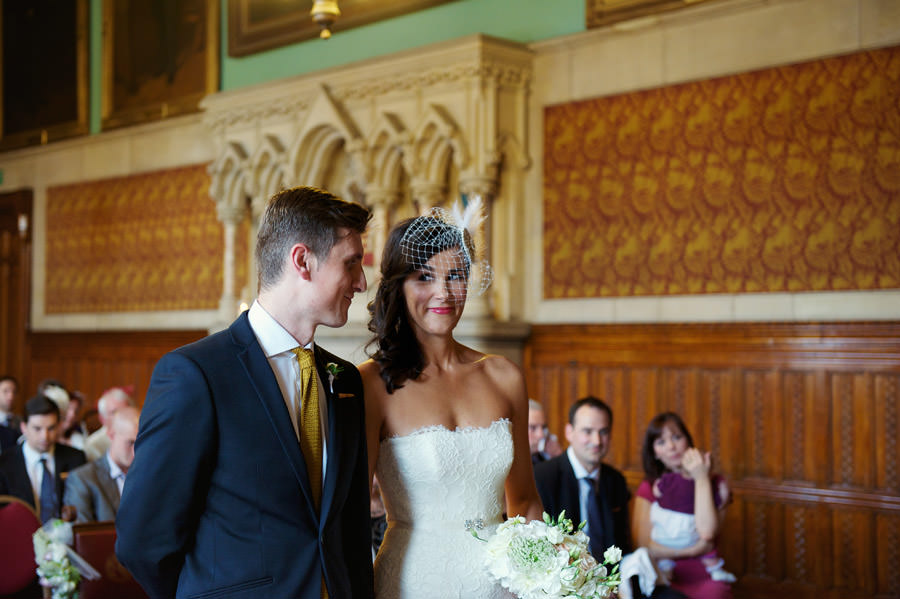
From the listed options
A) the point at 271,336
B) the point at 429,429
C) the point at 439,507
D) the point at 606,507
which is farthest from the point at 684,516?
the point at 271,336

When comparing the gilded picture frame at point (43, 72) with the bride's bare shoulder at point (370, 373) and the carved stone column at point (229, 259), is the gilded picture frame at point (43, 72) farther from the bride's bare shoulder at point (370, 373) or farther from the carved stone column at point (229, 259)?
the bride's bare shoulder at point (370, 373)

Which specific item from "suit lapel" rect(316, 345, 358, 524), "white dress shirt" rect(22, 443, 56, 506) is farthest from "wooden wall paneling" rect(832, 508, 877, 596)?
"suit lapel" rect(316, 345, 358, 524)

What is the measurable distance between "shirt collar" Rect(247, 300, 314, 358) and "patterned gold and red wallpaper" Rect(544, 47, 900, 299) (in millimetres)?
5491

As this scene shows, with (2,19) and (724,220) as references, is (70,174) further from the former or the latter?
(724,220)

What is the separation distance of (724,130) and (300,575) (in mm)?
6081

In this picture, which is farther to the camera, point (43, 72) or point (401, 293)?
point (43, 72)

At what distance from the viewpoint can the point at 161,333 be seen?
454 inches

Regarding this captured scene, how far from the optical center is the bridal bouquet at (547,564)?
8.09 ft

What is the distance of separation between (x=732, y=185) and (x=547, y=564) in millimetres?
5462

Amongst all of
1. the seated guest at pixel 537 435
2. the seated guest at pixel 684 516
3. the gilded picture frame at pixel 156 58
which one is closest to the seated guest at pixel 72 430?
the seated guest at pixel 537 435

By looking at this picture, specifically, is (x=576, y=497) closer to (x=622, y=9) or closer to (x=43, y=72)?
(x=622, y=9)

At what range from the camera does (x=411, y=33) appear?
9453 mm

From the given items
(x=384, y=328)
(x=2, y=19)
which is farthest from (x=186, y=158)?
(x=384, y=328)

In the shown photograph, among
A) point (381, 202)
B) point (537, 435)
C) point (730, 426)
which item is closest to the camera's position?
point (537, 435)
